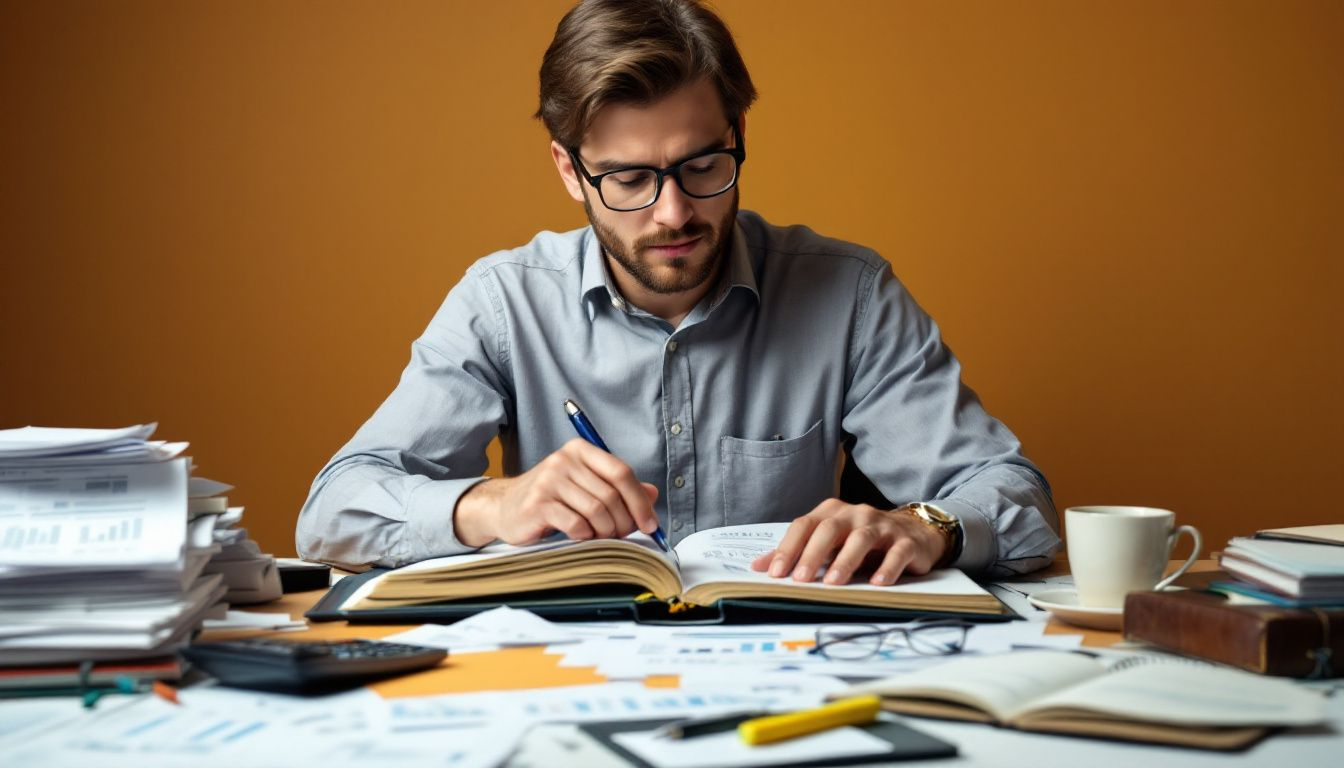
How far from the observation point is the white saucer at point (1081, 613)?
3.62 ft

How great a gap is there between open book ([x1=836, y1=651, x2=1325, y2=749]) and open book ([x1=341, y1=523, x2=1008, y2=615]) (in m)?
0.27

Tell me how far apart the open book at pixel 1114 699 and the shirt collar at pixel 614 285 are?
3.43 feet

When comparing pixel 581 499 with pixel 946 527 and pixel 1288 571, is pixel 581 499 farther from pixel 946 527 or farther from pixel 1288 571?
pixel 1288 571

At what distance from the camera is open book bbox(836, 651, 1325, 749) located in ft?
2.53

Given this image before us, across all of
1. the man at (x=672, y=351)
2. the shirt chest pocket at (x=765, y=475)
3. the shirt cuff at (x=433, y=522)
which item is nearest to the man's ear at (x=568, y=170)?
the man at (x=672, y=351)

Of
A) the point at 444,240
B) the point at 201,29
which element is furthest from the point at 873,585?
the point at 201,29

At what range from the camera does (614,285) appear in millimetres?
1886

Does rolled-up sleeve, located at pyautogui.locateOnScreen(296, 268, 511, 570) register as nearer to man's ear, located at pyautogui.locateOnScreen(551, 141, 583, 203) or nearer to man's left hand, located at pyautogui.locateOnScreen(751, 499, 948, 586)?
man's ear, located at pyautogui.locateOnScreen(551, 141, 583, 203)

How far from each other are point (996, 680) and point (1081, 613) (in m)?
0.31

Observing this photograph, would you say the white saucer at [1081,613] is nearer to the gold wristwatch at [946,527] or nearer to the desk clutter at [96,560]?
the gold wristwatch at [946,527]

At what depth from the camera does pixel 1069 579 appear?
56.2 inches

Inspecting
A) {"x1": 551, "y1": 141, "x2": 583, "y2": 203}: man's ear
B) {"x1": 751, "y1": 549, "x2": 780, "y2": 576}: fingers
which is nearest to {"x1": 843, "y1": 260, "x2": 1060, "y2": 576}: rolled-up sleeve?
{"x1": 751, "y1": 549, "x2": 780, "y2": 576}: fingers

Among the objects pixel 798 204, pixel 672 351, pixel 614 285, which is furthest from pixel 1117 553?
pixel 798 204

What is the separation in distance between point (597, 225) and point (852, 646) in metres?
0.94
